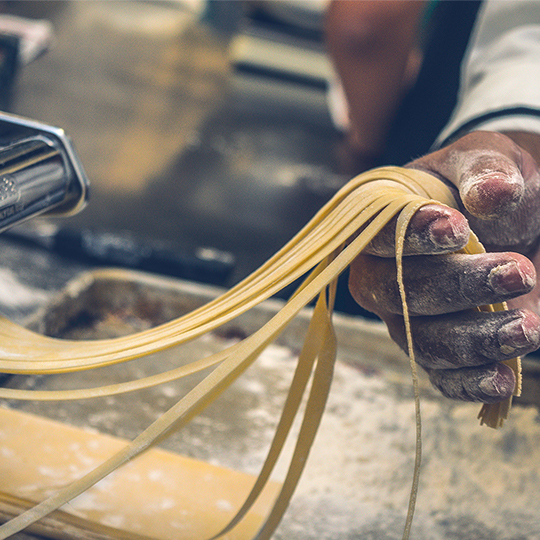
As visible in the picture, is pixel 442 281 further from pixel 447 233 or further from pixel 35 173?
pixel 35 173

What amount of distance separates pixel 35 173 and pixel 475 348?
468mm

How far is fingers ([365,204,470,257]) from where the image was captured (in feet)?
1.40

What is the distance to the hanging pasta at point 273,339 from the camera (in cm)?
45

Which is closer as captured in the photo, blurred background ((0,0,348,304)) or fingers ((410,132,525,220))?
fingers ((410,132,525,220))

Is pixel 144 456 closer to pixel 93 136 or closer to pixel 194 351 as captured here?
pixel 194 351

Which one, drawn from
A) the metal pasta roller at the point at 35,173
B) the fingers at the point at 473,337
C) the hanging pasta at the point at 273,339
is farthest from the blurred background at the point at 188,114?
the fingers at the point at 473,337

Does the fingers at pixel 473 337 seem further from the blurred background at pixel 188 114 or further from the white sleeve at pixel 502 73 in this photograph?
the blurred background at pixel 188 114

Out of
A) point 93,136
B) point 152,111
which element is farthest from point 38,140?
point 152,111

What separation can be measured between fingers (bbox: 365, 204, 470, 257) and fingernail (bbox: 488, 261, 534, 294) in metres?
0.03

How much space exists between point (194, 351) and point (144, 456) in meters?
0.29

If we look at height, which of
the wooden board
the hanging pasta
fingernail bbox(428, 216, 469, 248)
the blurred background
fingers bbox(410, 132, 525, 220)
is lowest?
the blurred background

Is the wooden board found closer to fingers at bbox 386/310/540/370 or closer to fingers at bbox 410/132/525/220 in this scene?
fingers at bbox 386/310/540/370

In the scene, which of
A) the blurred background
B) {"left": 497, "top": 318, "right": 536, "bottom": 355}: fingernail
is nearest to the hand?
{"left": 497, "top": 318, "right": 536, "bottom": 355}: fingernail

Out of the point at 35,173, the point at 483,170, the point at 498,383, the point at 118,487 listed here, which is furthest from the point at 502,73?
the point at 118,487
